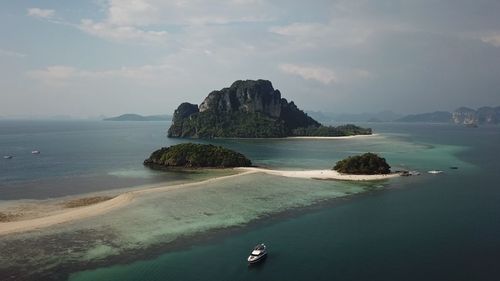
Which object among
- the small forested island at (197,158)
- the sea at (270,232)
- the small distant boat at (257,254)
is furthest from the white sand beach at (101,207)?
the small distant boat at (257,254)

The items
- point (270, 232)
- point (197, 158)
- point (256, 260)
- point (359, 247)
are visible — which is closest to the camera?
point (256, 260)

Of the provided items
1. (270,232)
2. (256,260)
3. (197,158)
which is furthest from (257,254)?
(197,158)

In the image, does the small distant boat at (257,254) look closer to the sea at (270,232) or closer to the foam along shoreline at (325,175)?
the sea at (270,232)

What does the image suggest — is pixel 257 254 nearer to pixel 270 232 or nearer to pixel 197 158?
pixel 270 232

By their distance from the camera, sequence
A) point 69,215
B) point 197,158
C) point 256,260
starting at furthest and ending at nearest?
point 197,158
point 69,215
point 256,260

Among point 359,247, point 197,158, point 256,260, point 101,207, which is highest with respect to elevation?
point 197,158

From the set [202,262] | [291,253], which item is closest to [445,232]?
[291,253]

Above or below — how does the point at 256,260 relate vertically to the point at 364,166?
below

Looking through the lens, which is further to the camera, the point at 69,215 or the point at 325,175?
the point at 325,175
